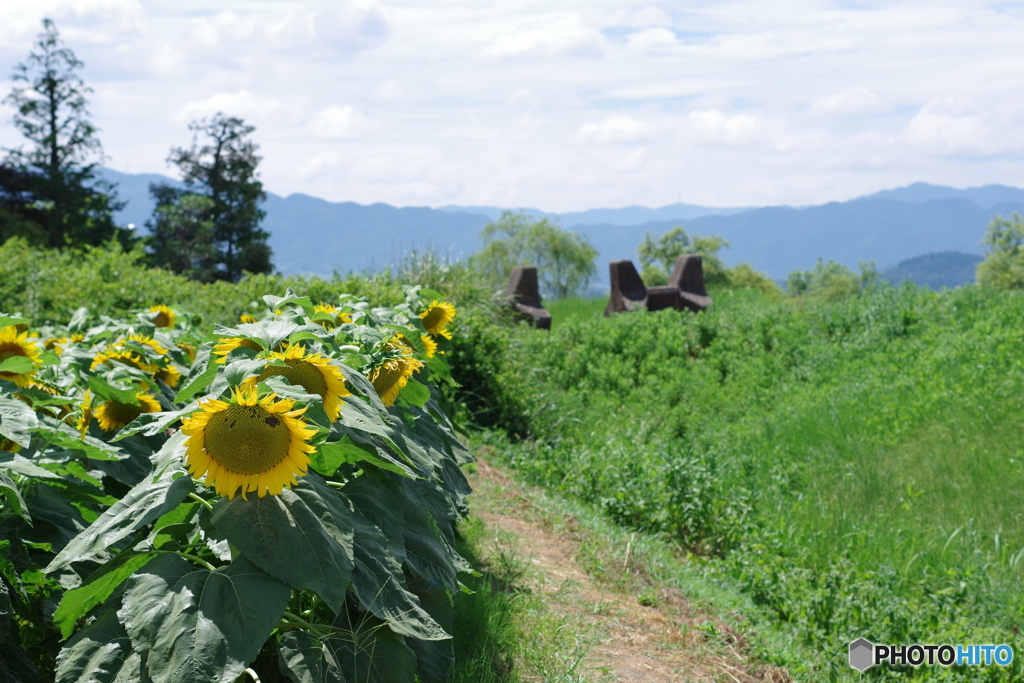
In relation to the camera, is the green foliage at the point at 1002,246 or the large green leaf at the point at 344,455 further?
the green foliage at the point at 1002,246

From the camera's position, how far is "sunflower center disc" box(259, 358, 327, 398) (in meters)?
1.76

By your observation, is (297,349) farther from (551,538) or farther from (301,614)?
(551,538)

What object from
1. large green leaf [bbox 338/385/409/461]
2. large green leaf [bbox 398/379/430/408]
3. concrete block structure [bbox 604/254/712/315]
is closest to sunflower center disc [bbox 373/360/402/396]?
large green leaf [bbox 398/379/430/408]

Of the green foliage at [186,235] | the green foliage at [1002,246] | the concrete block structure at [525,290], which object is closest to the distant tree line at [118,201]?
the green foliage at [186,235]

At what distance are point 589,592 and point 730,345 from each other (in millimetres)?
7062

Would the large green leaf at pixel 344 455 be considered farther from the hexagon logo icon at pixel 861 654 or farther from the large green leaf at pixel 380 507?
the hexagon logo icon at pixel 861 654

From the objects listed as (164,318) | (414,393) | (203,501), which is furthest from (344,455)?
(164,318)

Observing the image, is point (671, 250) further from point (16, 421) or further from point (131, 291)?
point (16, 421)

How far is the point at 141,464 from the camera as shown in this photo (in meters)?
2.46

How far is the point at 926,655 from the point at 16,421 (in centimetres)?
390

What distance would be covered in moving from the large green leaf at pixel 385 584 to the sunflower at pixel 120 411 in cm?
125

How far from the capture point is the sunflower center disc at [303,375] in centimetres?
176

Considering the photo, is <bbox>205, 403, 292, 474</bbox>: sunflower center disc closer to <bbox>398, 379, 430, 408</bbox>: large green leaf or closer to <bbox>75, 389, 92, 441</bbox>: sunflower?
<bbox>398, 379, 430, 408</bbox>: large green leaf

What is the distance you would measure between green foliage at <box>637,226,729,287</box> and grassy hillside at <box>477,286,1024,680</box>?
150ft
